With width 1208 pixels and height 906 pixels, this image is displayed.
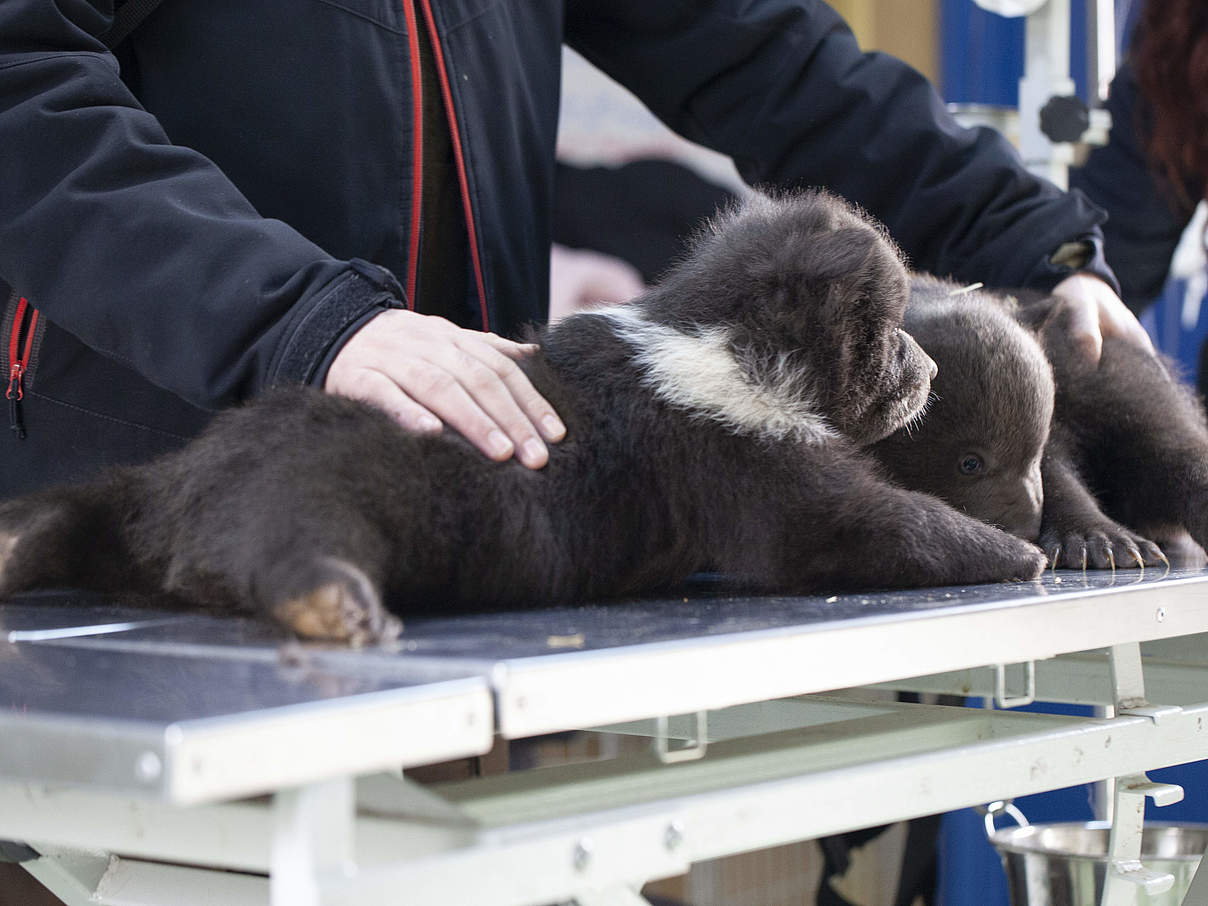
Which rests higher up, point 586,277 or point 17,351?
point 17,351

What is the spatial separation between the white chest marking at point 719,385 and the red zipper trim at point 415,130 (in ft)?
1.81

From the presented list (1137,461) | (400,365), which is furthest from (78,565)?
(1137,461)

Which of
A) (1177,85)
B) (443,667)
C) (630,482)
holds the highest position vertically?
(1177,85)

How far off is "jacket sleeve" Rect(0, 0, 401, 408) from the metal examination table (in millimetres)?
326

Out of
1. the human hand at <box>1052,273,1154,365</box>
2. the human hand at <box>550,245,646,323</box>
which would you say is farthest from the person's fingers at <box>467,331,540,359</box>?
the human hand at <box>550,245,646,323</box>

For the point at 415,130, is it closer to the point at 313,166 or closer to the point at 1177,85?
the point at 313,166

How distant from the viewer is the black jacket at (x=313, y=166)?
1580 millimetres

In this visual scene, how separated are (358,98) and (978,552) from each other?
118 centimetres

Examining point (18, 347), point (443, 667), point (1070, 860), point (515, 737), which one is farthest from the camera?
point (18, 347)

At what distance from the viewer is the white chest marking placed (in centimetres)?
159

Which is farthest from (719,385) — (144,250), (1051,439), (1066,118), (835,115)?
(1066,118)

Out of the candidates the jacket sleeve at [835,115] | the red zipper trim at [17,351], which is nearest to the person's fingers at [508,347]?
the red zipper trim at [17,351]

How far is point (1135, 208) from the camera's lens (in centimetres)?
373

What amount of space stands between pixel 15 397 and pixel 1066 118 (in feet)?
8.42
